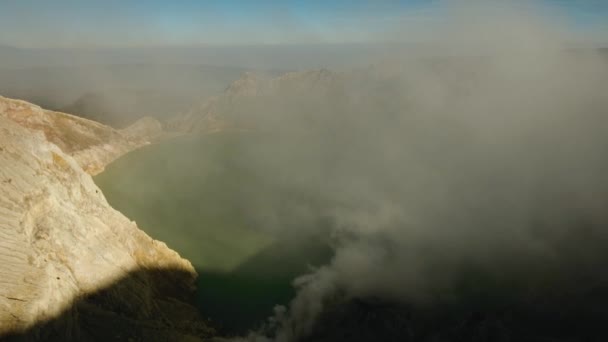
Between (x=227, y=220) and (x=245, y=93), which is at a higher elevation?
(x=245, y=93)

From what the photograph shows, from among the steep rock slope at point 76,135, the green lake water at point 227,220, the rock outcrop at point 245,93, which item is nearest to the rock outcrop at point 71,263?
the green lake water at point 227,220

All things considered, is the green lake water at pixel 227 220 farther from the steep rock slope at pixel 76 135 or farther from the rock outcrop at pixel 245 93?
the rock outcrop at pixel 245 93

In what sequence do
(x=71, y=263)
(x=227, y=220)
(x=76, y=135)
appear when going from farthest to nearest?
(x=76, y=135) < (x=227, y=220) < (x=71, y=263)

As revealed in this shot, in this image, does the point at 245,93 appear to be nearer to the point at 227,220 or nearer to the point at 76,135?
the point at 76,135

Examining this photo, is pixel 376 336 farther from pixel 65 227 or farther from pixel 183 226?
pixel 183 226

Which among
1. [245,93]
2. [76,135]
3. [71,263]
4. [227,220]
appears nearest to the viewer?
[71,263]

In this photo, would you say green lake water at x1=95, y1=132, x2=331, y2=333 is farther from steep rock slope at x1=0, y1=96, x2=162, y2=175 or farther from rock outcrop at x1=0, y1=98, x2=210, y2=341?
rock outcrop at x1=0, y1=98, x2=210, y2=341

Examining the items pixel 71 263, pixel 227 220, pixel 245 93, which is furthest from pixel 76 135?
pixel 245 93

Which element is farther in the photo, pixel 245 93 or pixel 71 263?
pixel 245 93
